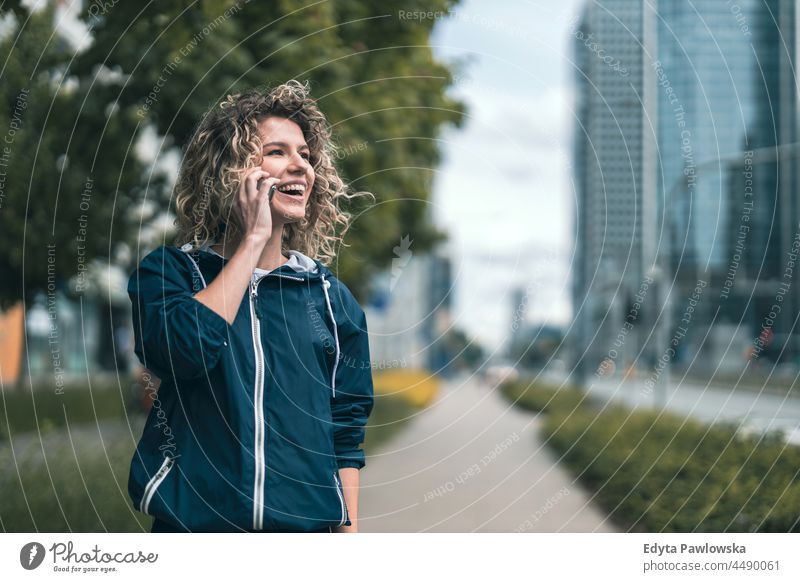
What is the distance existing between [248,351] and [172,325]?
23 centimetres

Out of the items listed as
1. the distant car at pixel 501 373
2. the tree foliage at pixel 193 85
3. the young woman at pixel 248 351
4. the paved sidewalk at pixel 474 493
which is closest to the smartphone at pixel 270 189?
the young woman at pixel 248 351

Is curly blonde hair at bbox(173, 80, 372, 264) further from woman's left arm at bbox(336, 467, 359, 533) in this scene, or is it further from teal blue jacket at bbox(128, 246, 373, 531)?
woman's left arm at bbox(336, 467, 359, 533)

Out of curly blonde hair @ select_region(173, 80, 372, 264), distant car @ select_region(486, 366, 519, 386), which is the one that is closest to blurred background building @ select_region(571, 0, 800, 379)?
distant car @ select_region(486, 366, 519, 386)

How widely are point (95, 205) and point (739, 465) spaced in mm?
6235

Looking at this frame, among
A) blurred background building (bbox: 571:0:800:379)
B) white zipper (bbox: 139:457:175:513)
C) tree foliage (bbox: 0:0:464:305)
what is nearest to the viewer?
white zipper (bbox: 139:457:175:513)

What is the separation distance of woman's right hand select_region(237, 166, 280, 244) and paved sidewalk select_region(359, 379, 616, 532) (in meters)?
2.52

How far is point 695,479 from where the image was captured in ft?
25.9

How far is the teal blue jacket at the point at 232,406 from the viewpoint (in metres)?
2.26

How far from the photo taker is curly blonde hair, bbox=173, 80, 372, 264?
2555 mm

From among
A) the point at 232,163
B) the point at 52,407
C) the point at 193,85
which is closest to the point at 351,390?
the point at 232,163
